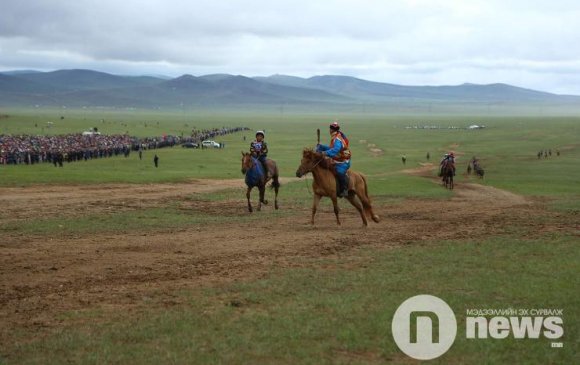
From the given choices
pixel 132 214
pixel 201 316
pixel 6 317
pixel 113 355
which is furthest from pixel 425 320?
pixel 132 214

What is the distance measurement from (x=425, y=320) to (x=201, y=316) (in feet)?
10.1

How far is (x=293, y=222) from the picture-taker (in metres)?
19.3

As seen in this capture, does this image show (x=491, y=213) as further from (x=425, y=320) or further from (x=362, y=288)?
(x=425, y=320)

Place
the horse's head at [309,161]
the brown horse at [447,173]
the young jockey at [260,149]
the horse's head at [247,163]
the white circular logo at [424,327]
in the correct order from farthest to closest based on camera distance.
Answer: the brown horse at [447,173]
the horse's head at [247,163]
the young jockey at [260,149]
the horse's head at [309,161]
the white circular logo at [424,327]

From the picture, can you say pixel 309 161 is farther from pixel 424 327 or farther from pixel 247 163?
pixel 424 327

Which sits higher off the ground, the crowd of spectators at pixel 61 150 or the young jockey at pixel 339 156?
the young jockey at pixel 339 156

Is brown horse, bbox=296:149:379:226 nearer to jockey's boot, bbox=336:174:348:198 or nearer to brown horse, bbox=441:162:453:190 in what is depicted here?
jockey's boot, bbox=336:174:348:198

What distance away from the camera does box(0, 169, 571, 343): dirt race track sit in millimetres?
10547

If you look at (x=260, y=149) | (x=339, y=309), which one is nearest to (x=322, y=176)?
(x=260, y=149)
